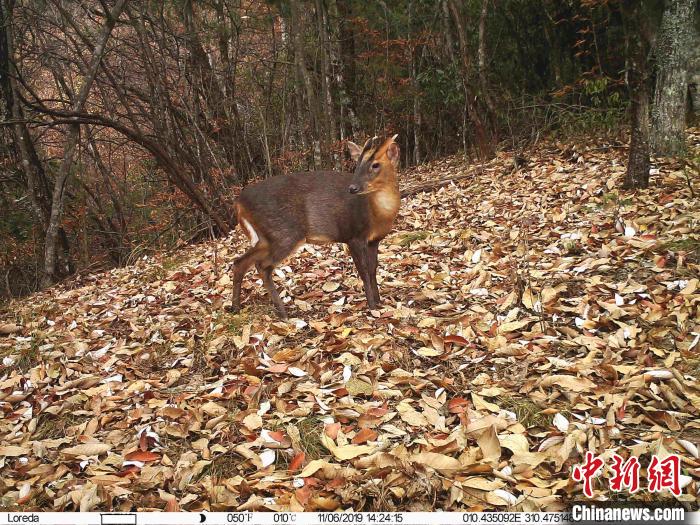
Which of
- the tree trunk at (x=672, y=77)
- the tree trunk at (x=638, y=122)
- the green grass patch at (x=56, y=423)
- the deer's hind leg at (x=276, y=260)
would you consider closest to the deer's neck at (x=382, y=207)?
the deer's hind leg at (x=276, y=260)

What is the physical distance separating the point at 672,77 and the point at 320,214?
4385 mm

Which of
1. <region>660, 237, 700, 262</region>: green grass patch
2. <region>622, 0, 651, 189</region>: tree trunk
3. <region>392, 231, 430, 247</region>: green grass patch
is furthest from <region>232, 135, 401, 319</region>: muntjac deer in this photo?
<region>622, 0, 651, 189</region>: tree trunk

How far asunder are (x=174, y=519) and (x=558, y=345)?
2563mm

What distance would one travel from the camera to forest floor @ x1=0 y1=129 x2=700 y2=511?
114 inches

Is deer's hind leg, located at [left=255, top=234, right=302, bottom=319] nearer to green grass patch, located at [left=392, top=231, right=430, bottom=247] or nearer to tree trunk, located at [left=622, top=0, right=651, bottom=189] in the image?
green grass patch, located at [left=392, top=231, right=430, bottom=247]

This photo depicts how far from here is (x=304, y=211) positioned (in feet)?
16.0

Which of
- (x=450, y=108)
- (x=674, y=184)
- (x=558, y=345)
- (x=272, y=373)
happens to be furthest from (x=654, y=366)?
(x=450, y=108)

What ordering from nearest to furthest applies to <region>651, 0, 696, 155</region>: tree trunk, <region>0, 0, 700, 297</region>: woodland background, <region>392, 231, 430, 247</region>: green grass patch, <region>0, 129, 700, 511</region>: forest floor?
<region>0, 129, 700, 511</region>: forest floor
<region>651, 0, 696, 155</region>: tree trunk
<region>392, 231, 430, 247</region>: green grass patch
<region>0, 0, 700, 297</region>: woodland background

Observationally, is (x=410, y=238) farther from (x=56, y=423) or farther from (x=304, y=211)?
(x=56, y=423)

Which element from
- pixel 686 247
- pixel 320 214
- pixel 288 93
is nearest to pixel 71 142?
pixel 320 214

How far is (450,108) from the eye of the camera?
36.2ft

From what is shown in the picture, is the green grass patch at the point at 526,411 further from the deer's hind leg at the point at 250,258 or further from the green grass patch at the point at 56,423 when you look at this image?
the green grass patch at the point at 56,423

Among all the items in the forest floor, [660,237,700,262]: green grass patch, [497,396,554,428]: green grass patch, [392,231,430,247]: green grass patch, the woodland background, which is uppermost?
the woodland background

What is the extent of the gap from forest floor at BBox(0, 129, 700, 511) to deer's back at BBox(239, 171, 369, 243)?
68 centimetres
